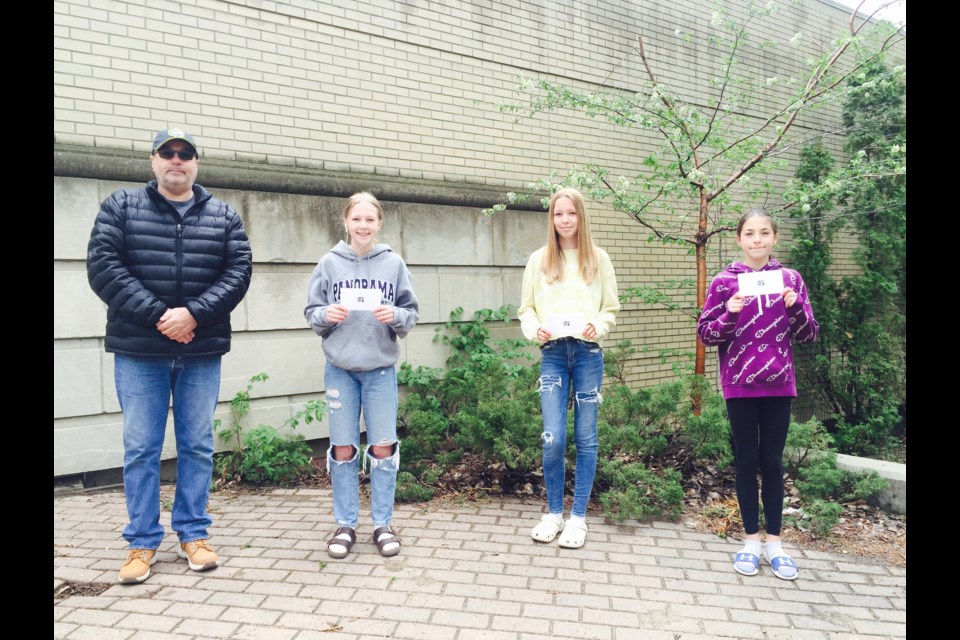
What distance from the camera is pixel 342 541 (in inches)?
148

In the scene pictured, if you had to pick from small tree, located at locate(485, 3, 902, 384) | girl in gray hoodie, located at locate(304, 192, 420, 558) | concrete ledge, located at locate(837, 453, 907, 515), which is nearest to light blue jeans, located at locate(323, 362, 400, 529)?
girl in gray hoodie, located at locate(304, 192, 420, 558)

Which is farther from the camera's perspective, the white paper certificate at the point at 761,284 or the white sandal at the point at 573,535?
the white sandal at the point at 573,535

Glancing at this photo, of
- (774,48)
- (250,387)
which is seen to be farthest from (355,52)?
(774,48)

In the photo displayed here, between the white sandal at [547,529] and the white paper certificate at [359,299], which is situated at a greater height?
the white paper certificate at [359,299]

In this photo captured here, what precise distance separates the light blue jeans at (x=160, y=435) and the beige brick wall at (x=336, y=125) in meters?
1.77

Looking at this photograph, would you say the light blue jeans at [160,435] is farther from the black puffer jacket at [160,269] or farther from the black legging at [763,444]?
the black legging at [763,444]

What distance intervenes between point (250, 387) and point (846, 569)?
4.38 metres

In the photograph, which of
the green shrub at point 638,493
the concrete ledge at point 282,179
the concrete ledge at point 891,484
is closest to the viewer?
the green shrub at point 638,493

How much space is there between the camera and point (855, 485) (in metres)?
4.62

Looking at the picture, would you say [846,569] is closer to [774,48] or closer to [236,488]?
[236,488]

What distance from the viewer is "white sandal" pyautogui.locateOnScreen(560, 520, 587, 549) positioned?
3918 millimetres

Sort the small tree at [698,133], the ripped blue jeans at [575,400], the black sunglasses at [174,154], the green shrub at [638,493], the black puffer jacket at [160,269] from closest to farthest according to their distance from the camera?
the black puffer jacket at [160,269], the black sunglasses at [174,154], the ripped blue jeans at [575,400], the green shrub at [638,493], the small tree at [698,133]

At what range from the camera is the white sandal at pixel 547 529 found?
13.2 ft

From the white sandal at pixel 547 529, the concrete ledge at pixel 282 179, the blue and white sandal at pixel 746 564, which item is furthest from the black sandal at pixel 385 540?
the concrete ledge at pixel 282 179
